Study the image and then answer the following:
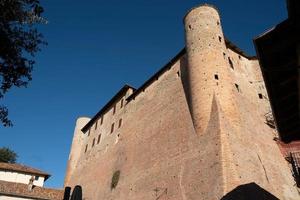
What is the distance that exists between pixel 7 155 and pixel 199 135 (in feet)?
112

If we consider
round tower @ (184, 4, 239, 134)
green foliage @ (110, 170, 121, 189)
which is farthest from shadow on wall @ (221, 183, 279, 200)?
green foliage @ (110, 170, 121, 189)

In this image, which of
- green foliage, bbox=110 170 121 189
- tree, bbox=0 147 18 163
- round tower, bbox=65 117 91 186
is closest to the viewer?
green foliage, bbox=110 170 121 189

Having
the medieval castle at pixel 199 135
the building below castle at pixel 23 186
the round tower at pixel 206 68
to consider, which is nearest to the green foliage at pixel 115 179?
the medieval castle at pixel 199 135

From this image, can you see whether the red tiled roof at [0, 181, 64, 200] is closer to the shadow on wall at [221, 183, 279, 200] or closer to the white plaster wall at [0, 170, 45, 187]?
the white plaster wall at [0, 170, 45, 187]

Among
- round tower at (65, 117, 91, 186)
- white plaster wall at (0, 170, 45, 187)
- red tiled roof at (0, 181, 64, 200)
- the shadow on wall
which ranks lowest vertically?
the shadow on wall

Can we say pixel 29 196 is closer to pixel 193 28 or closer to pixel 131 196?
pixel 131 196

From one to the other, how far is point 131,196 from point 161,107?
21.3 feet

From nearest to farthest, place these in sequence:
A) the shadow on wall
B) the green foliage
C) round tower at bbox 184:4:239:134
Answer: the shadow on wall
round tower at bbox 184:4:239:134
the green foliage

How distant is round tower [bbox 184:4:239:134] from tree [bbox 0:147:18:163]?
106ft

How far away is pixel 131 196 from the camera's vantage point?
1966cm

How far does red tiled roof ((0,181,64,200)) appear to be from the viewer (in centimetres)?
2520

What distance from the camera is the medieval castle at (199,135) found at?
48.1 ft

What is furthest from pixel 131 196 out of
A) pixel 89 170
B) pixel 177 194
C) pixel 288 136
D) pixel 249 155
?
pixel 288 136

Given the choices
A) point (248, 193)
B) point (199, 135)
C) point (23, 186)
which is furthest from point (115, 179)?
point (248, 193)
